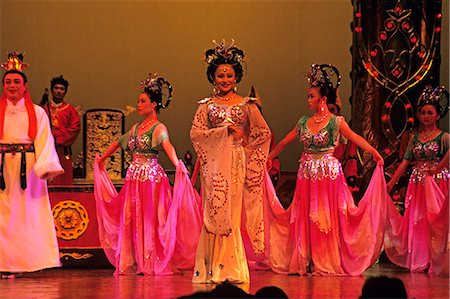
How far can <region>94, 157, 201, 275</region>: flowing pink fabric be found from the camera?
870 centimetres

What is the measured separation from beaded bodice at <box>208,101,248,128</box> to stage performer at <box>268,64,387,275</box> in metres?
1.25

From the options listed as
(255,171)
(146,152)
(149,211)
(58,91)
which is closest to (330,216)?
(255,171)

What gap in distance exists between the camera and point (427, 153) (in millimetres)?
9000

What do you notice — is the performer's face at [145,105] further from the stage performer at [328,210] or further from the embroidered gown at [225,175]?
the embroidered gown at [225,175]

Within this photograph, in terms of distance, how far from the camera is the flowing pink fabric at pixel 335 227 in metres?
8.50

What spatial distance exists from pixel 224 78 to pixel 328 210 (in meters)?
1.69

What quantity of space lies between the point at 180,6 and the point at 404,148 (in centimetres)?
398

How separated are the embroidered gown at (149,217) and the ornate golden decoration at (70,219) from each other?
28cm

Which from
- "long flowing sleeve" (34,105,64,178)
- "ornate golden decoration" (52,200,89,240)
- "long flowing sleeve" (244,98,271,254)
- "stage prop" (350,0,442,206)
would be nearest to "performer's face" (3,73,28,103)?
"long flowing sleeve" (34,105,64,178)

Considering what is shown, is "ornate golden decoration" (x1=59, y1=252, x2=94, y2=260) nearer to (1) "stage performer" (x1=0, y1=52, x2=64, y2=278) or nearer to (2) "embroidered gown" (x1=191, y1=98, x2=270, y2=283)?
(1) "stage performer" (x1=0, y1=52, x2=64, y2=278)

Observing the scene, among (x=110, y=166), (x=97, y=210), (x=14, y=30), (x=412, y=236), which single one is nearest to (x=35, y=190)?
(x=97, y=210)

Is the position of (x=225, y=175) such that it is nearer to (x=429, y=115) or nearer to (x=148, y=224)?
(x=148, y=224)

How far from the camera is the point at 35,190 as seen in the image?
26.6ft

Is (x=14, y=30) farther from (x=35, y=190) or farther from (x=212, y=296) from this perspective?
(x=212, y=296)
